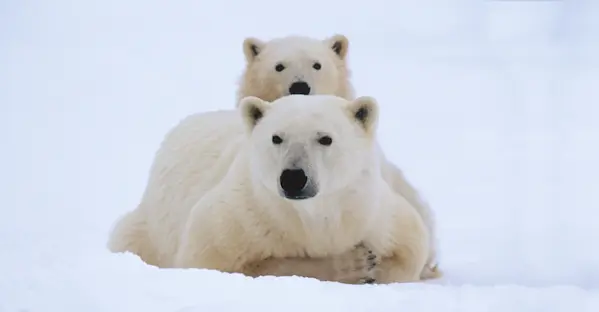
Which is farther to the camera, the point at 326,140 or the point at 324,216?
the point at 324,216

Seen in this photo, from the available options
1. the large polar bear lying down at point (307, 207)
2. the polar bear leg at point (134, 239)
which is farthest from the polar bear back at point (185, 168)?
the large polar bear lying down at point (307, 207)

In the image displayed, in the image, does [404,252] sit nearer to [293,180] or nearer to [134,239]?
[293,180]

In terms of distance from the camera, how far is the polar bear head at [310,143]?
14.6 ft

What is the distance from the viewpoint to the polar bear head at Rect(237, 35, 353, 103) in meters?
6.61

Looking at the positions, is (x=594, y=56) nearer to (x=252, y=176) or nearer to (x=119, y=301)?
(x=252, y=176)

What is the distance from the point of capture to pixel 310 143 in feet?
14.9

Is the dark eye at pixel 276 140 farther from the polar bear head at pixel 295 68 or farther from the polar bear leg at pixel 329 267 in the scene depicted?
the polar bear head at pixel 295 68

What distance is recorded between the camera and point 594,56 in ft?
83.9

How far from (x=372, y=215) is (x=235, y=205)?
643mm

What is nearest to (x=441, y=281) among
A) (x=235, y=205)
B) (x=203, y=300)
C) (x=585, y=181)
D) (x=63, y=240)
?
(x=235, y=205)

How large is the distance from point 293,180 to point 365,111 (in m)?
0.67

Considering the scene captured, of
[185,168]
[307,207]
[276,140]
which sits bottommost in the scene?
[185,168]

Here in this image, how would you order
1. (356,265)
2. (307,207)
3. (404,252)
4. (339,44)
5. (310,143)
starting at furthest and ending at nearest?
1. (339,44)
2. (404,252)
3. (356,265)
4. (307,207)
5. (310,143)

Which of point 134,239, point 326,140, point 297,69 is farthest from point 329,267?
point 297,69
